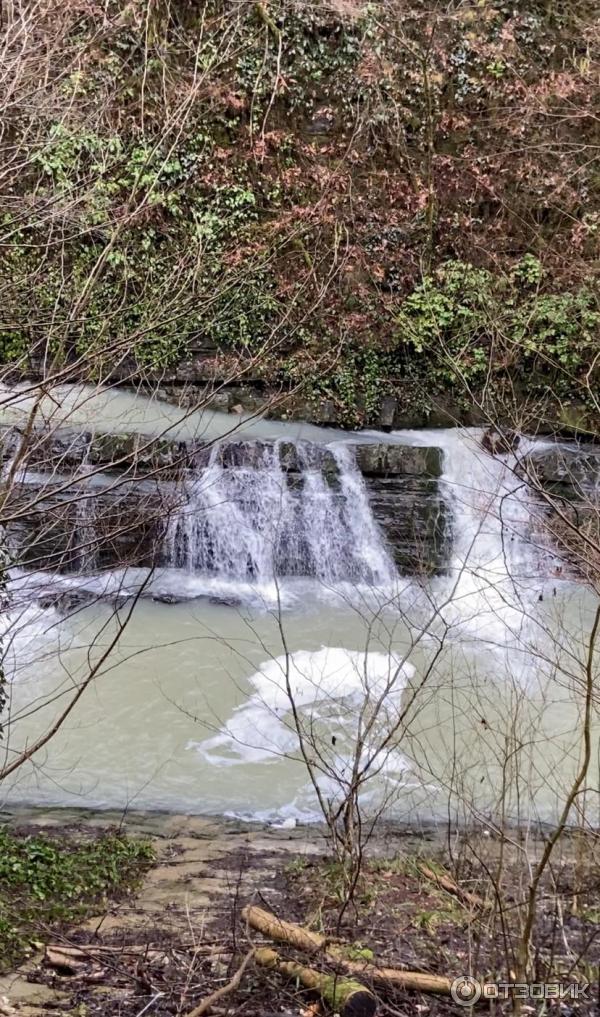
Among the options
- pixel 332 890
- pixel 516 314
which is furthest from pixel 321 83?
pixel 332 890

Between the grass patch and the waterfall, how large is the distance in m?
4.96

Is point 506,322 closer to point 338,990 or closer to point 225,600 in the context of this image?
Answer: point 225,600

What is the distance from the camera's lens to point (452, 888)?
12.9 feet

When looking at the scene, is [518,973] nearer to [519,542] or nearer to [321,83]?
[519,542]

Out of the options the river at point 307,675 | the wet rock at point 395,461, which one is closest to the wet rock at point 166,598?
the river at point 307,675

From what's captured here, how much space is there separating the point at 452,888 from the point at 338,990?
1654mm

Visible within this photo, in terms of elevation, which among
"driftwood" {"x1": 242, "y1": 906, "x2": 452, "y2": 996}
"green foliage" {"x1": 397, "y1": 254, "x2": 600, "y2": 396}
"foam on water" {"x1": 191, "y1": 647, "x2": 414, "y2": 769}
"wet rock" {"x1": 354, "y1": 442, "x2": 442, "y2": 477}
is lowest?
"foam on water" {"x1": 191, "y1": 647, "x2": 414, "y2": 769}

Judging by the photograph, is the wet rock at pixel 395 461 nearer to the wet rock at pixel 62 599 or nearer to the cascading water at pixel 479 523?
the cascading water at pixel 479 523

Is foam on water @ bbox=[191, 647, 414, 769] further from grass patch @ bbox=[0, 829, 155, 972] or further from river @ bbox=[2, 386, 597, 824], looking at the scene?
grass patch @ bbox=[0, 829, 155, 972]

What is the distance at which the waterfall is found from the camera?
942cm

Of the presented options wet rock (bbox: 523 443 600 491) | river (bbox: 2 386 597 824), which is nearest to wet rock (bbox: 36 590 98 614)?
river (bbox: 2 386 597 824)

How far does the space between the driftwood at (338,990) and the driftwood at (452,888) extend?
954 millimetres

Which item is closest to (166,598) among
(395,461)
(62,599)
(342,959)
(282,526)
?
(282,526)

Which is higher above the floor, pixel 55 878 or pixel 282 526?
pixel 282 526
